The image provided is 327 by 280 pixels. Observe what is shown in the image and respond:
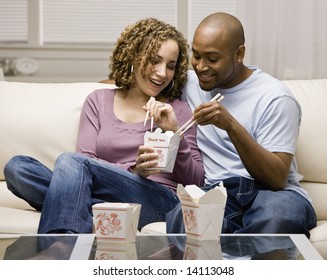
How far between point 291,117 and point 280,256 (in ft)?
2.41

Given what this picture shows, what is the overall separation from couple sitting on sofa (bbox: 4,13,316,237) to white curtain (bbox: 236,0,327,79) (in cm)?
161

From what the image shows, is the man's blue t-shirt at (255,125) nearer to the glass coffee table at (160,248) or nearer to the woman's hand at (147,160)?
the woman's hand at (147,160)

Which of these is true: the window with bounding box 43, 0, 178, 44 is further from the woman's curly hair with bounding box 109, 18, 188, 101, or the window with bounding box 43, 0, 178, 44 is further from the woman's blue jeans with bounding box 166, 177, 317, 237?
the woman's blue jeans with bounding box 166, 177, 317, 237

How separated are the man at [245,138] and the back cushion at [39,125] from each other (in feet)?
1.61

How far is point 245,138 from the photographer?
7.19 ft

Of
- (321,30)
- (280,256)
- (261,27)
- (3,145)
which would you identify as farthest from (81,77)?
(280,256)

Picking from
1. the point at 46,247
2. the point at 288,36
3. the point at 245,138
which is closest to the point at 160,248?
the point at 46,247

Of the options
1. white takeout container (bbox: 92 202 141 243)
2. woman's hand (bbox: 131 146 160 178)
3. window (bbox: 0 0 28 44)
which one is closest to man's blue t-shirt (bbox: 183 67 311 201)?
woman's hand (bbox: 131 146 160 178)

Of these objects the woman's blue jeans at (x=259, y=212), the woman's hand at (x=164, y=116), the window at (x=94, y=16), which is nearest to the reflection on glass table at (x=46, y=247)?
the woman's blue jeans at (x=259, y=212)

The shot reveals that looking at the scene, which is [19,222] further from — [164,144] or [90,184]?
[164,144]

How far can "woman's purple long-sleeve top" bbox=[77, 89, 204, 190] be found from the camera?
2.40 metres

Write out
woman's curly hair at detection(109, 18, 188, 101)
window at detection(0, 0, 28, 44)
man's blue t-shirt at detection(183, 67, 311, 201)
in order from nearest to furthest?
man's blue t-shirt at detection(183, 67, 311, 201) < woman's curly hair at detection(109, 18, 188, 101) < window at detection(0, 0, 28, 44)

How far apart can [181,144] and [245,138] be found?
259mm

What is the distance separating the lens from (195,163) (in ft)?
7.88
